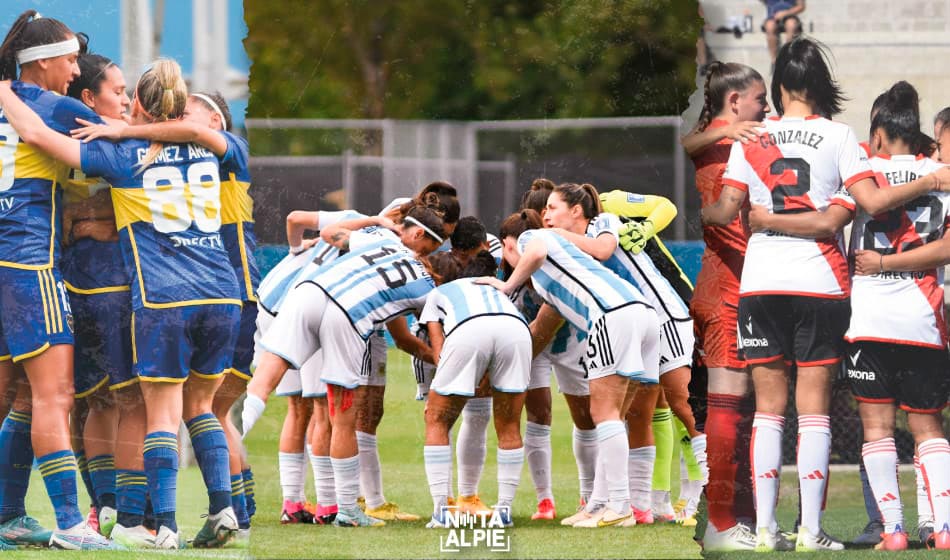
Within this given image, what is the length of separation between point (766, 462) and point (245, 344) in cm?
239

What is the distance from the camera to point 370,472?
646 cm

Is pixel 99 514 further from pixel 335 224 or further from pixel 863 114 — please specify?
pixel 863 114

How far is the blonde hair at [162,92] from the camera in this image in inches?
243

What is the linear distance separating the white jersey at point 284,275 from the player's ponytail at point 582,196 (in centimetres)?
107

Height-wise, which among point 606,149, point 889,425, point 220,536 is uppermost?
point 606,149

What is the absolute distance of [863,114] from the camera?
6.18 meters

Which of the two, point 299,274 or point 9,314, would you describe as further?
point 299,274

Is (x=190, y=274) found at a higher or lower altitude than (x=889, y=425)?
higher

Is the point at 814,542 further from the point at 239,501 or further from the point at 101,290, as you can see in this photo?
the point at 101,290

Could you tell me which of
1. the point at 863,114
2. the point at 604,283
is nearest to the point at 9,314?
the point at 604,283

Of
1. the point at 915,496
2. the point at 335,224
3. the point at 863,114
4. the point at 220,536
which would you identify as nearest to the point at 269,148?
the point at 335,224

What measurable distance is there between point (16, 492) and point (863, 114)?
13.3 ft

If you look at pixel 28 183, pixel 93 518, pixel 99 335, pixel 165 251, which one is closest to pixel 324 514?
pixel 93 518

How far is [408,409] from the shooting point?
6352 mm
